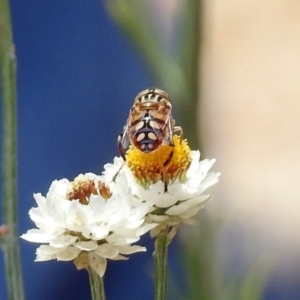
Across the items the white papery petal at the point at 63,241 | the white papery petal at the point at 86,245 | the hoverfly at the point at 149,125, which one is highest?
the hoverfly at the point at 149,125

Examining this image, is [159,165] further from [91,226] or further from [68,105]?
[68,105]

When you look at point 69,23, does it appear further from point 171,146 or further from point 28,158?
point 171,146

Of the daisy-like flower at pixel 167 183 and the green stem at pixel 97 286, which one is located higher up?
the daisy-like flower at pixel 167 183

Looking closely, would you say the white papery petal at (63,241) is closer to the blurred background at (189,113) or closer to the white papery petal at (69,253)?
the white papery petal at (69,253)

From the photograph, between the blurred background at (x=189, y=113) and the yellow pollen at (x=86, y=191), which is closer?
the yellow pollen at (x=86, y=191)

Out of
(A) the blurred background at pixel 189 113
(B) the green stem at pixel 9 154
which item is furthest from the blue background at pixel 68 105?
(B) the green stem at pixel 9 154

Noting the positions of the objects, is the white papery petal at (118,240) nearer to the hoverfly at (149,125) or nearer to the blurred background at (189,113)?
the hoverfly at (149,125)

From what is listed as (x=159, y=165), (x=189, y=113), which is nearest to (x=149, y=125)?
(x=159, y=165)
